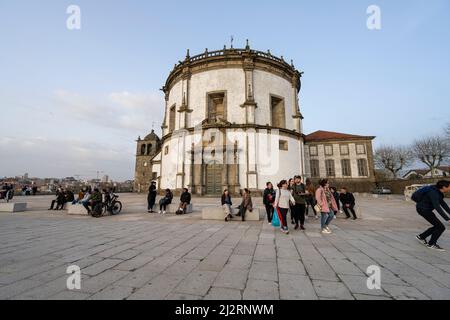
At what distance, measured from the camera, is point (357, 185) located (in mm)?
33750

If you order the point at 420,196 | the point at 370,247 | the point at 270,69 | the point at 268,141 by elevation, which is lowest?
the point at 370,247

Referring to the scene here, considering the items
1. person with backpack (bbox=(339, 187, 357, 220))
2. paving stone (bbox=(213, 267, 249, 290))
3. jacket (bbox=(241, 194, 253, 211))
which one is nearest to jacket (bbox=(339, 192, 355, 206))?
person with backpack (bbox=(339, 187, 357, 220))

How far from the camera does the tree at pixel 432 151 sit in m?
34.6

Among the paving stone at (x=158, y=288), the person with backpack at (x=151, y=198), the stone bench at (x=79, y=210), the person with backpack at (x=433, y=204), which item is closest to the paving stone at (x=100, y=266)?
the paving stone at (x=158, y=288)

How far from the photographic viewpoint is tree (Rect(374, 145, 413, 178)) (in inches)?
1656

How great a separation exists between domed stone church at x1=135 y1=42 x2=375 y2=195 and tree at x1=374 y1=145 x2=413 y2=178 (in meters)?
Result: 30.3

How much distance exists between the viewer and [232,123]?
2231 centimetres

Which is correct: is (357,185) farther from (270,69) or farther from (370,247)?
(370,247)

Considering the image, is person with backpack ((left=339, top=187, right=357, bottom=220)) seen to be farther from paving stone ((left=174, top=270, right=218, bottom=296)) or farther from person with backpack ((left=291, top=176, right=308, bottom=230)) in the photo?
paving stone ((left=174, top=270, right=218, bottom=296))

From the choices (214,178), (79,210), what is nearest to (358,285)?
(79,210)

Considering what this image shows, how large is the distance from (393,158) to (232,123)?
40.5 meters
